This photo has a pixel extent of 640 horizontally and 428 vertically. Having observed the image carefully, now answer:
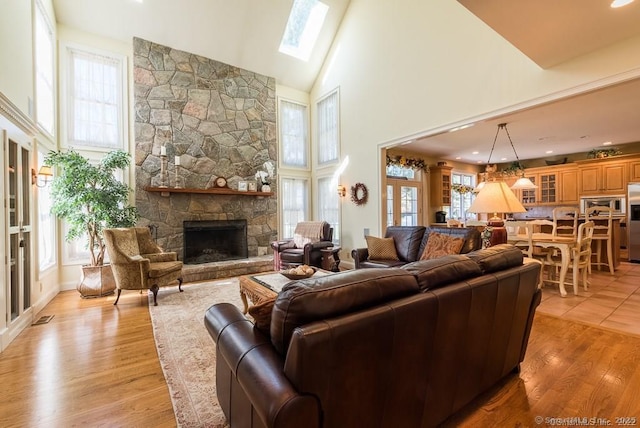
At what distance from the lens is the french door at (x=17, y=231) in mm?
2771

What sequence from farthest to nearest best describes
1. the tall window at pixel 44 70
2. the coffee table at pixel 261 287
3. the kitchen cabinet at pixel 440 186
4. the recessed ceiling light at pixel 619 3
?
the kitchen cabinet at pixel 440 186, the tall window at pixel 44 70, the coffee table at pixel 261 287, the recessed ceiling light at pixel 619 3

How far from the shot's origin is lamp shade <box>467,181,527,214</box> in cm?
299

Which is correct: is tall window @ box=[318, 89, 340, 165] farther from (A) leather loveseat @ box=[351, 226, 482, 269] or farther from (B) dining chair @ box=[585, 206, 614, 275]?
(B) dining chair @ box=[585, 206, 614, 275]

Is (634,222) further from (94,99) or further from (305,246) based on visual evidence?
(94,99)

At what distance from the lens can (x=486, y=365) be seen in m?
1.76

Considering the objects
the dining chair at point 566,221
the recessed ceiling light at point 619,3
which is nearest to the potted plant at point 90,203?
the recessed ceiling light at point 619,3

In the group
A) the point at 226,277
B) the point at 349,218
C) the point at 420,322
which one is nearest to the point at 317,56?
the point at 349,218

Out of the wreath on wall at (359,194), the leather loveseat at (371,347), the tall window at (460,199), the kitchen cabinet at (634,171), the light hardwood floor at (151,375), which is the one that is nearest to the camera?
the leather loveseat at (371,347)

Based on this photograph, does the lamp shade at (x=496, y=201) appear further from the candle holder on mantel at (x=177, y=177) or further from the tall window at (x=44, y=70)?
the tall window at (x=44, y=70)

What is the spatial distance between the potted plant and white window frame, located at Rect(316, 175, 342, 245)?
388 cm

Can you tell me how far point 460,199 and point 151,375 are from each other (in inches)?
330

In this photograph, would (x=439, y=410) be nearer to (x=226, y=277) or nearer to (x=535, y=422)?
(x=535, y=422)

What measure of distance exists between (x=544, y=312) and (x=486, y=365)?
2207mm

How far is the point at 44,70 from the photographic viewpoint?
4.16 meters
